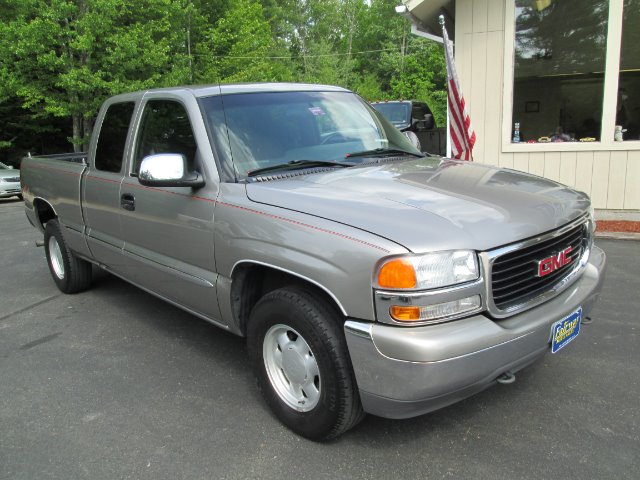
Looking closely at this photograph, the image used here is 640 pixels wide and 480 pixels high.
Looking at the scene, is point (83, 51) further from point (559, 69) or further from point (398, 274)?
point (398, 274)

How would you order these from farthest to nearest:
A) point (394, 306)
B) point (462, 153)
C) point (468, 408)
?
point (462, 153) → point (468, 408) → point (394, 306)

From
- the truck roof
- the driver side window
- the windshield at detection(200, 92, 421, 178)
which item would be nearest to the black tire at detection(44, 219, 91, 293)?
the driver side window

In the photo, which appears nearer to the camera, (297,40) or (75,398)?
(75,398)

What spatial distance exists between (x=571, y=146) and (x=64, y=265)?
714 cm

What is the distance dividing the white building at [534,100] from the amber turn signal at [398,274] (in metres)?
6.94

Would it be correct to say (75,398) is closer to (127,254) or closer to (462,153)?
(127,254)

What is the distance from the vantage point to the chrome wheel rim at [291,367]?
109 inches

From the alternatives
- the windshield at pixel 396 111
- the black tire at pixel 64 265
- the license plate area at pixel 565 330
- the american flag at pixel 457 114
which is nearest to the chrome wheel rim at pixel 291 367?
the license plate area at pixel 565 330

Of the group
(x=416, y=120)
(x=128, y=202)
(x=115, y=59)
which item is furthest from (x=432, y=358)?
(x=115, y=59)

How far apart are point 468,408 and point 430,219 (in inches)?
50.9

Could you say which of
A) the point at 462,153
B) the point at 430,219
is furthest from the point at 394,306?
the point at 462,153

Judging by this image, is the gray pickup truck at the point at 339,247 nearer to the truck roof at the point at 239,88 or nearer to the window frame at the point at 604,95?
the truck roof at the point at 239,88

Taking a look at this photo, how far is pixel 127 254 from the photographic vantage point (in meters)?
4.16

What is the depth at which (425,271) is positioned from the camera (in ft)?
7.60
